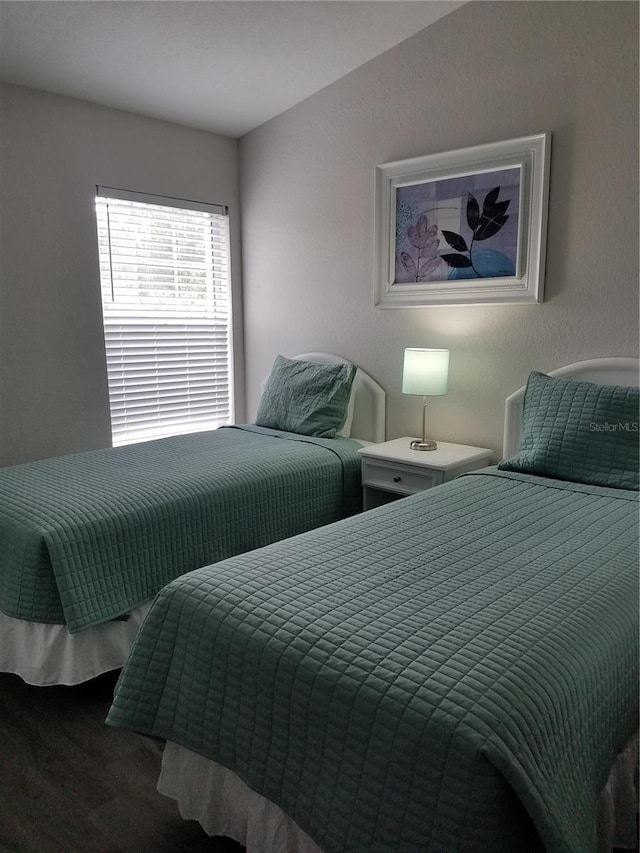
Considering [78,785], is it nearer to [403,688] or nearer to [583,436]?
[403,688]

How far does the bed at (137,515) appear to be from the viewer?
2027mm

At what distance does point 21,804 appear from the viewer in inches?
66.3

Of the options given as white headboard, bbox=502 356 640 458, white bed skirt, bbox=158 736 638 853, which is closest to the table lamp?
white headboard, bbox=502 356 640 458

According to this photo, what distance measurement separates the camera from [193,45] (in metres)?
2.86

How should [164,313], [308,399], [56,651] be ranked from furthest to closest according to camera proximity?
[164,313] < [308,399] < [56,651]

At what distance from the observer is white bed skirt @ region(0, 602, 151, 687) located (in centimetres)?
204

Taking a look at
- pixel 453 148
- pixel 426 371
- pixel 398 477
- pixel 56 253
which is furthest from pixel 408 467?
pixel 56 253

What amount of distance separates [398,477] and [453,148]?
1584mm

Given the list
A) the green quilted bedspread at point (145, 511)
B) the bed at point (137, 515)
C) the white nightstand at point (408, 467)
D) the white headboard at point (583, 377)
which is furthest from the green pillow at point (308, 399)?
the white headboard at point (583, 377)

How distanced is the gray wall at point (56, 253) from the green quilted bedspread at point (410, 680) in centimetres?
208

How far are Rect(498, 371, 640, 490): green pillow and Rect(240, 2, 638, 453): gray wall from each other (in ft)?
1.06

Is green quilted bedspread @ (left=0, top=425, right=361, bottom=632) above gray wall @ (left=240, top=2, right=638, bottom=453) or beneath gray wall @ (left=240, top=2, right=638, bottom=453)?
beneath

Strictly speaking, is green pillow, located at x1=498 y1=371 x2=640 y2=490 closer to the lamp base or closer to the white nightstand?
the white nightstand

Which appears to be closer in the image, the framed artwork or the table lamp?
the framed artwork
